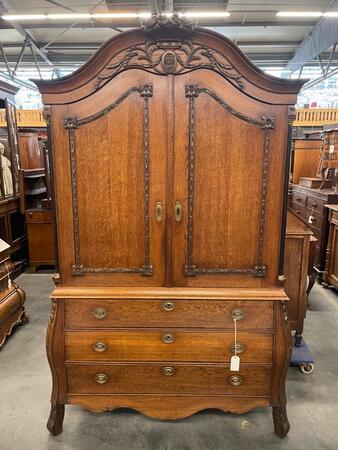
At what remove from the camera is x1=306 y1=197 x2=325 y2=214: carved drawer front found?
382 centimetres

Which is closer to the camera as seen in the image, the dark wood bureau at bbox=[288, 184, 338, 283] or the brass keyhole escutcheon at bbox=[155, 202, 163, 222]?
the brass keyhole escutcheon at bbox=[155, 202, 163, 222]

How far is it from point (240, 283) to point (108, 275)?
2.13ft

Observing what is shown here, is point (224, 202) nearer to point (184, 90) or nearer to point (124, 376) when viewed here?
point (184, 90)

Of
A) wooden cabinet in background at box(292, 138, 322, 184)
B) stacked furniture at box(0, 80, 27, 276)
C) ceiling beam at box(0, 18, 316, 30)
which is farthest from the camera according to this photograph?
ceiling beam at box(0, 18, 316, 30)

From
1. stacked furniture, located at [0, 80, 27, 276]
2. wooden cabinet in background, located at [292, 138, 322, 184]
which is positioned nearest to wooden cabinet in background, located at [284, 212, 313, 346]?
stacked furniture, located at [0, 80, 27, 276]

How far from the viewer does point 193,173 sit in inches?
60.7

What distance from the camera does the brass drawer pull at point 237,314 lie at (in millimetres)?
1656

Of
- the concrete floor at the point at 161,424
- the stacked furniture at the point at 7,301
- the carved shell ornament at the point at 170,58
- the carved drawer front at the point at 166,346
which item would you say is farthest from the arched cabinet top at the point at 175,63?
the stacked furniture at the point at 7,301

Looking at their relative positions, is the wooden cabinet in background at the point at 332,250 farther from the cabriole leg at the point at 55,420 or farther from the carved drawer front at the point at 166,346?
the cabriole leg at the point at 55,420

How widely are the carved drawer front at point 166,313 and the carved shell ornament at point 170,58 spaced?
1.02 metres

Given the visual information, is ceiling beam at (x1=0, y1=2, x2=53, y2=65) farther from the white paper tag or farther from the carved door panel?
the white paper tag

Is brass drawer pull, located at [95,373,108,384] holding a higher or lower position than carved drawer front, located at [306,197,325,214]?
lower

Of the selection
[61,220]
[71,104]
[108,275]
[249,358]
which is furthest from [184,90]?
[249,358]

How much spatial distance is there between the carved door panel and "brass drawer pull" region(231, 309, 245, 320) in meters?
0.13
